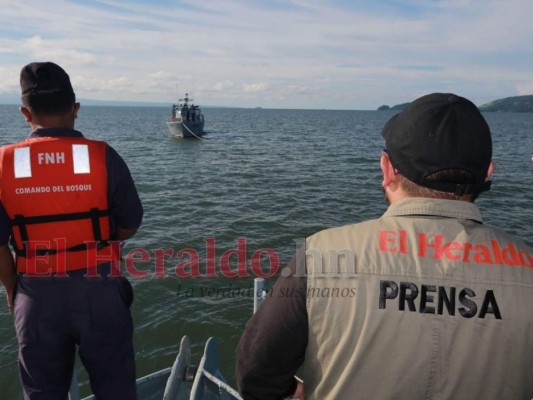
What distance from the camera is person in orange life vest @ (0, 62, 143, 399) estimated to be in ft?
9.43

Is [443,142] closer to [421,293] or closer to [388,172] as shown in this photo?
[388,172]

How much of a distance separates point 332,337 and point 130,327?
2151mm

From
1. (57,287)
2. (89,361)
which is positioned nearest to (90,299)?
(57,287)

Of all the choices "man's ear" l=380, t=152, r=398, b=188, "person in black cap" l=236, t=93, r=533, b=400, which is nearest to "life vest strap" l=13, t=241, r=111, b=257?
"person in black cap" l=236, t=93, r=533, b=400

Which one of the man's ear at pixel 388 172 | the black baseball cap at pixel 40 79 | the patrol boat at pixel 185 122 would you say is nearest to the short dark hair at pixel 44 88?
the black baseball cap at pixel 40 79

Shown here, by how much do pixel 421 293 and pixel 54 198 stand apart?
253 centimetres

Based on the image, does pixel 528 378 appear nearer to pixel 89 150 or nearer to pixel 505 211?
pixel 89 150

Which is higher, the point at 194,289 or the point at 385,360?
the point at 385,360

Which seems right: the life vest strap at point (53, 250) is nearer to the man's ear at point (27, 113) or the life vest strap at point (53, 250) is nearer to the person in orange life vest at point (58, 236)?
the person in orange life vest at point (58, 236)

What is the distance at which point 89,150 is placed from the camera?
2957 mm

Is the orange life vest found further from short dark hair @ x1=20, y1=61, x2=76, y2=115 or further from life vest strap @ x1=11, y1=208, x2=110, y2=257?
short dark hair @ x1=20, y1=61, x2=76, y2=115

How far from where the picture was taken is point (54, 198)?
9.49ft

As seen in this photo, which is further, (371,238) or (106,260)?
(106,260)

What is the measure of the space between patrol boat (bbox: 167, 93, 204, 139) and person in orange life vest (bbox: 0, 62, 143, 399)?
2009 inches
